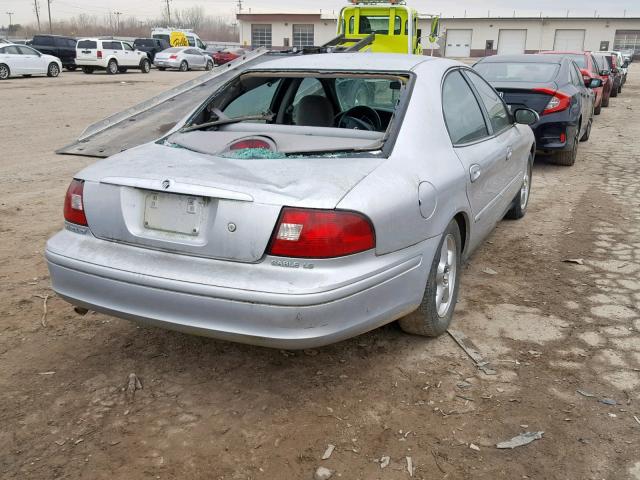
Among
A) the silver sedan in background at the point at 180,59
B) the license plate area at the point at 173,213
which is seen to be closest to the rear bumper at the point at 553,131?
the license plate area at the point at 173,213

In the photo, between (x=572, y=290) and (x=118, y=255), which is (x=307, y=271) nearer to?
(x=118, y=255)

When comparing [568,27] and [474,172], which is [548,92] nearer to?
[474,172]

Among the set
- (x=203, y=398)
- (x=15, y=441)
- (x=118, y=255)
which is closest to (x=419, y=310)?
(x=203, y=398)

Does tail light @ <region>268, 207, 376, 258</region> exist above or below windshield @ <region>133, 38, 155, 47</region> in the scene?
below

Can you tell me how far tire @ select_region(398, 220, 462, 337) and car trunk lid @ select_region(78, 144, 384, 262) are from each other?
2.37ft

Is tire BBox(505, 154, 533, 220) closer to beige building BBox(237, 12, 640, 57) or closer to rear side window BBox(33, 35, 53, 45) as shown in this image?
rear side window BBox(33, 35, 53, 45)

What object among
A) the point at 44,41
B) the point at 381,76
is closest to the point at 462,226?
the point at 381,76

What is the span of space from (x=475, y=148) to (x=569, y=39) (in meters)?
72.3

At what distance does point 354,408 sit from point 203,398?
73cm

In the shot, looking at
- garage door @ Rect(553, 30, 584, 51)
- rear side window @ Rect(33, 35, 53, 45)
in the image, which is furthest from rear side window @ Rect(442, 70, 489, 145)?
garage door @ Rect(553, 30, 584, 51)

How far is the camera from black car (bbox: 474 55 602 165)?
25.9 feet

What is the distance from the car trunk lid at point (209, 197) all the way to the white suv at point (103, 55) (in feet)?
97.8

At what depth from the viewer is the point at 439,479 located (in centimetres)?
239

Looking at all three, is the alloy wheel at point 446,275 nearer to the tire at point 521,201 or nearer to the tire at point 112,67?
the tire at point 521,201
